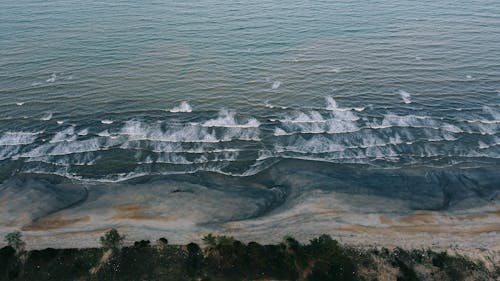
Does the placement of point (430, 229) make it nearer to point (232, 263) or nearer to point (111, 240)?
point (232, 263)

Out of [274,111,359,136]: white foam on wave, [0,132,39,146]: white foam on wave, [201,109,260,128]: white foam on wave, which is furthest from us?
[201,109,260,128]: white foam on wave

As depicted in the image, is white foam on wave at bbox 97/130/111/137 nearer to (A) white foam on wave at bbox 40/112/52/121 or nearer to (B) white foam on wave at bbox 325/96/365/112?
(A) white foam on wave at bbox 40/112/52/121

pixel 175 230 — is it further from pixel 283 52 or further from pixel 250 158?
pixel 283 52

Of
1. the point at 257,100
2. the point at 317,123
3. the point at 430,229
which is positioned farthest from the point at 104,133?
the point at 430,229

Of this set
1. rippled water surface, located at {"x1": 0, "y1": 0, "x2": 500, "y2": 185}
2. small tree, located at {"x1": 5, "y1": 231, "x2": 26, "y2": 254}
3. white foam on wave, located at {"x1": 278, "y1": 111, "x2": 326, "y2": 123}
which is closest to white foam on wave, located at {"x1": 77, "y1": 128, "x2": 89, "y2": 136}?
rippled water surface, located at {"x1": 0, "y1": 0, "x2": 500, "y2": 185}

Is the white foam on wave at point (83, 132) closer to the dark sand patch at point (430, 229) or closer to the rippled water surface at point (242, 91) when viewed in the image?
the rippled water surface at point (242, 91)

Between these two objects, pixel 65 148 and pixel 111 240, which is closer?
pixel 111 240
